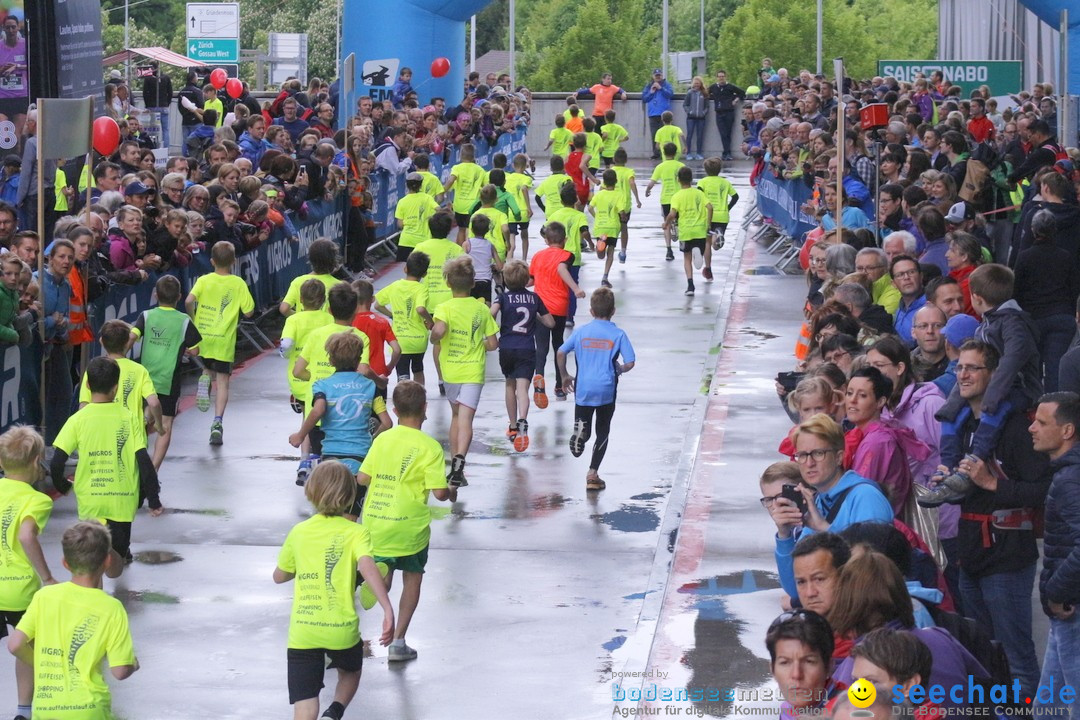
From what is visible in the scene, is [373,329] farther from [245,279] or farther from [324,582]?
[245,279]

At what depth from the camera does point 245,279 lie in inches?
704

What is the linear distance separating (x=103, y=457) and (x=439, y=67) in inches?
910

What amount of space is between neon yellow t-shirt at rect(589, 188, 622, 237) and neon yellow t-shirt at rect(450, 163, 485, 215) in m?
2.10

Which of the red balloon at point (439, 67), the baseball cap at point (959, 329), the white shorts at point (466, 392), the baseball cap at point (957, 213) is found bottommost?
the white shorts at point (466, 392)

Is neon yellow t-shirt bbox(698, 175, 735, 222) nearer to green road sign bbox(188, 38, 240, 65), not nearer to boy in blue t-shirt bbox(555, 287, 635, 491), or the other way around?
boy in blue t-shirt bbox(555, 287, 635, 491)

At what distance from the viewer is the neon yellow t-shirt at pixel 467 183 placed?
22766mm

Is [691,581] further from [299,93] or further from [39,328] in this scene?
[299,93]

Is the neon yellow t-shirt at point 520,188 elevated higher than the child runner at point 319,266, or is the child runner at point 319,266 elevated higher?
the neon yellow t-shirt at point 520,188

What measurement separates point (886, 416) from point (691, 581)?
224cm

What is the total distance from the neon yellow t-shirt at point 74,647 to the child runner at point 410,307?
6.90 m

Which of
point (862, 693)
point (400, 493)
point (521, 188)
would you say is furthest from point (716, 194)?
point (862, 693)

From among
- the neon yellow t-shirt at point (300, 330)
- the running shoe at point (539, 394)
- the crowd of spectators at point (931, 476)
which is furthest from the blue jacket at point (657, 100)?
the neon yellow t-shirt at point (300, 330)

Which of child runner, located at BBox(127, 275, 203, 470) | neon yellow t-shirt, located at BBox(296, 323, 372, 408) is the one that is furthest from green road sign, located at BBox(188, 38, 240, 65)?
neon yellow t-shirt, located at BBox(296, 323, 372, 408)

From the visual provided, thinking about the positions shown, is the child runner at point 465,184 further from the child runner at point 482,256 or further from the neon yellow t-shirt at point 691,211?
the child runner at point 482,256
